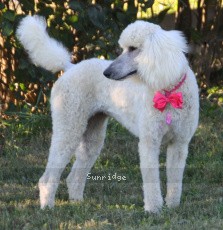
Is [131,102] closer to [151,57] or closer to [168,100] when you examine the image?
[168,100]

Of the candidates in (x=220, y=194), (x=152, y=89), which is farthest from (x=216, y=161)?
(x=152, y=89)

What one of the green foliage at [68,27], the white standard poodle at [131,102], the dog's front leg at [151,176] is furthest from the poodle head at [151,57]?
the green foliage at [68,27]

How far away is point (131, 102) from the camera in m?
5.19

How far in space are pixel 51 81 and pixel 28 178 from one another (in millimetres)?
1607

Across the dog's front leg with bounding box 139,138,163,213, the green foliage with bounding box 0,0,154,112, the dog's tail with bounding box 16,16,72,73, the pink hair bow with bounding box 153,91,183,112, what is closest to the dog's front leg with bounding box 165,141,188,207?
the dog's front leg with bounding box 139,138,163,213

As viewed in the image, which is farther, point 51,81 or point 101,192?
point 51,81

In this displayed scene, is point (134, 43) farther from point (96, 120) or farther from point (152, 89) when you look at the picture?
point (96, 120)

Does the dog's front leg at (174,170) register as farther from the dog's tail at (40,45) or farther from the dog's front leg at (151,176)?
the dog's tail at (40,45)

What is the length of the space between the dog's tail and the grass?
3.56 feet

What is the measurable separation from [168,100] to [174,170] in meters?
0.57

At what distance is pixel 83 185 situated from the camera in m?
5.68

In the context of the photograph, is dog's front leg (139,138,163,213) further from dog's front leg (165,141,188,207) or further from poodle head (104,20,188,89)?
poodle head (104,20,188,89)

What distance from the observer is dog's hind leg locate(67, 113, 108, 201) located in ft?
18.6

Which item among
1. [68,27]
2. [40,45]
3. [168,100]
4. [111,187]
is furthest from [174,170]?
[68,27]
